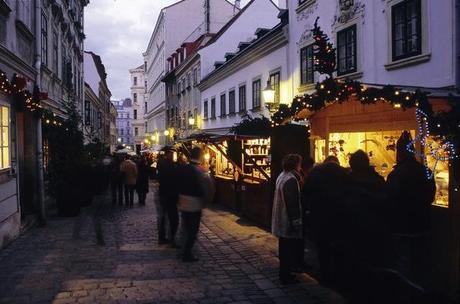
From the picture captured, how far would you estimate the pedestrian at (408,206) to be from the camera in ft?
18.5

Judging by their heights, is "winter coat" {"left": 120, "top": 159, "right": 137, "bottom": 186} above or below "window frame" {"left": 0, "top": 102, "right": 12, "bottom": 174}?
below

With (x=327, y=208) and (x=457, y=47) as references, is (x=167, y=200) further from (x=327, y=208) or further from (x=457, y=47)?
(x=457, y=47)

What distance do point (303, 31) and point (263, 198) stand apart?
23.6 ft

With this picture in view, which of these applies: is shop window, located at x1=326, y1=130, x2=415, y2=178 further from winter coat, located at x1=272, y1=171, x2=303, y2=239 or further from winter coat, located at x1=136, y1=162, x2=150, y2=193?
winter coat, located at x1=136, y1=162, x2=150, y2=193

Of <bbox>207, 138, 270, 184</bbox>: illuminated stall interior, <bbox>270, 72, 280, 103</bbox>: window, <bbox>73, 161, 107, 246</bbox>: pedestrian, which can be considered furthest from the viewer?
<bbox>270, 72, 280, 103</bbox>: window

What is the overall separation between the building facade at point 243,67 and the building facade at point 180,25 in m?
10.9

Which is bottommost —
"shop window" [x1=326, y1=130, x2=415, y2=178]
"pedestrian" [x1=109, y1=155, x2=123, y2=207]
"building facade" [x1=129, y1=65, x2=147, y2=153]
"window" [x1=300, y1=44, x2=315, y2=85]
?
"pedestrian" [x1=109, y1=155, x2=123, y2=207]

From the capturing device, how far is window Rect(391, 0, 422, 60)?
35.9 ft

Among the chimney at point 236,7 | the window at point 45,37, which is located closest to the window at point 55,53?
the window at point 45,37

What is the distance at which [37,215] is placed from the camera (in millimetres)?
12641

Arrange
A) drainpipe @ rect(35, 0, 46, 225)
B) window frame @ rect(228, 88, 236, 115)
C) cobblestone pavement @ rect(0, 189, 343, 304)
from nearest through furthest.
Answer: cobblestone pavement @ rect(0, 189, 343, 304) → drainpipe @ rect(35, 0, 46, 225) → window frame @ rect(228, 88, 236, 115)

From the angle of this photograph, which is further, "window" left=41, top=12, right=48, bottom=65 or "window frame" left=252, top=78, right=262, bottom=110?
"window frame" left=252, top=78, right=262, bottom=110

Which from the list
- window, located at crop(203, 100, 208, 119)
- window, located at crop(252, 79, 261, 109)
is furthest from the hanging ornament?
window, located at crop(203, 100, 208, 119)

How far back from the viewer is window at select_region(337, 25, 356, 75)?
13566mm
